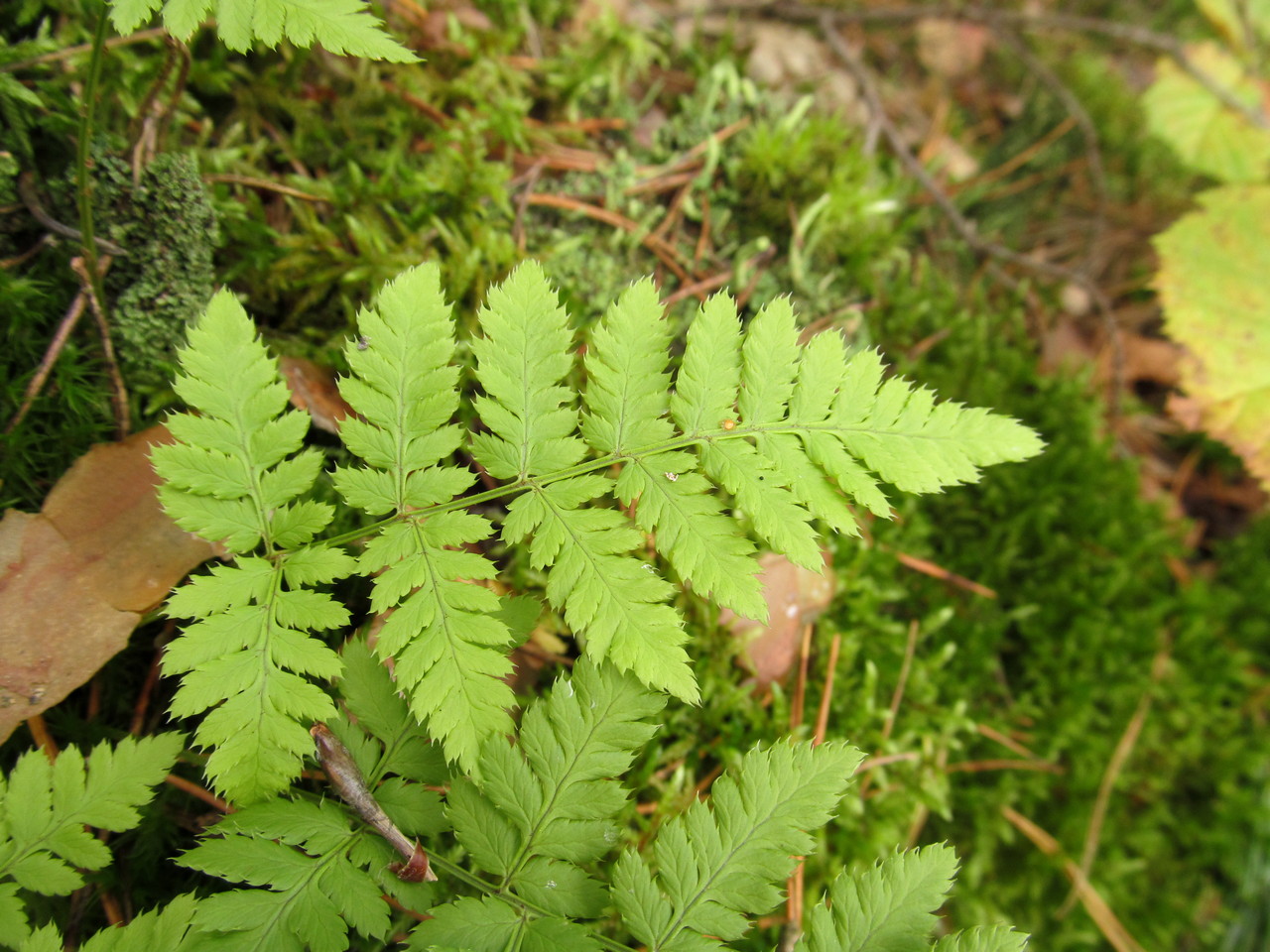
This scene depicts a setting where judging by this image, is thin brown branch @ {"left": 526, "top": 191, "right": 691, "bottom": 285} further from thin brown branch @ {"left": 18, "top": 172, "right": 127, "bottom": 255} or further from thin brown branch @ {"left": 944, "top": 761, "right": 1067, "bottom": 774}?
thin brown branch @ {"left": 944, "top": 761, "right": 1067, "bottom": 774}

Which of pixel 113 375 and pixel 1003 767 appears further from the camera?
pixel 1003 767

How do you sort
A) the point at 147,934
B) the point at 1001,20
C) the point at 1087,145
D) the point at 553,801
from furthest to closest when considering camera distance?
the point at 1087,145
the point at 1001,20
the point at 553,801
the point at 147,934

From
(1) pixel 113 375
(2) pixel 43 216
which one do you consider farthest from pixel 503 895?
(2) pixel 43 216

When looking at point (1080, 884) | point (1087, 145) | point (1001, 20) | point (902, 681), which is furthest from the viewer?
point (1087, 145)

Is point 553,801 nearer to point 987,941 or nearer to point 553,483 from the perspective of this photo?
point 553,483

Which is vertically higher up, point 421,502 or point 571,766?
point 421,502

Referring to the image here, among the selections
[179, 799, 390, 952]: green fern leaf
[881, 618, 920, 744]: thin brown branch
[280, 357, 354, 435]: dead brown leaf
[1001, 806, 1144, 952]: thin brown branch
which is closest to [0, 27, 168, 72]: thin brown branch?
[280, 357, 354, 435]: dead brown leaf

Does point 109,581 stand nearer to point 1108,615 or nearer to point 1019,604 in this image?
point 1019,604
